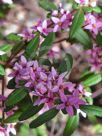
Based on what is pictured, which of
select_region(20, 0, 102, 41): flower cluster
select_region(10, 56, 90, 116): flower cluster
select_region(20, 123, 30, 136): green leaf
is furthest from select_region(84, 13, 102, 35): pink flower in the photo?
select_region(20, 123, 30, 136): green leaf

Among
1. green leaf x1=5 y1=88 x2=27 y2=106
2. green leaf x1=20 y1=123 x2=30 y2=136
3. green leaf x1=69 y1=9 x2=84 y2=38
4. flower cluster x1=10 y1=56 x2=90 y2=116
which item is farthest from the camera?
green leaf x1=20 y1=123 x2=30 y2=136

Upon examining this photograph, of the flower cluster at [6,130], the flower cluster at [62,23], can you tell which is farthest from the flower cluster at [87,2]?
the flower cluster at [6,130]

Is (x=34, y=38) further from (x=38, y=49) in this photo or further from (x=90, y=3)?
(x=90, y=3)

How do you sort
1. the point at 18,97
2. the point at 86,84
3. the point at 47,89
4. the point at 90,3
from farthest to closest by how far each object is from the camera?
1. the point at 86,84
2. the point at 90,3
3. the point at 18,97
4. the point at 47,89


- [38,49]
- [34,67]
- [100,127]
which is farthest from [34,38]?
[100,127]

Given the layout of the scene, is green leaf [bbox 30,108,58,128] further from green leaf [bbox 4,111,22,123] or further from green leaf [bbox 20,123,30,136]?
green leaf [bbox 20,123,30,136]

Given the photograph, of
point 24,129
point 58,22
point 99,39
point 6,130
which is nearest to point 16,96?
point 6,130

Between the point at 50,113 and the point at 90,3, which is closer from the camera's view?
the point at 50,113
